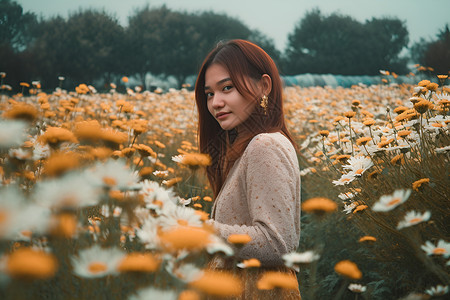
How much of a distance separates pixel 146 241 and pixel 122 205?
0.34 feet

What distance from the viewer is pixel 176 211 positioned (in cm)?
93

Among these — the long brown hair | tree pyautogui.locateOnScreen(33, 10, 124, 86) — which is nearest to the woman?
the long brown hair

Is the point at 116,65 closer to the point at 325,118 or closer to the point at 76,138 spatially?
the point at 325,118

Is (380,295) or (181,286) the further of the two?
(380,295)

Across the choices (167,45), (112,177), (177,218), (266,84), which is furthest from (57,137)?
(167,45)

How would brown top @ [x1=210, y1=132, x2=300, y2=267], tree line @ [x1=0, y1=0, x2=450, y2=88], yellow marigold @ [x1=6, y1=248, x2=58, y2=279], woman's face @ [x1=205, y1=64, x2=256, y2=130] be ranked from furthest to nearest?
tree line @ [x1=0, y1=0, x2=450, y2=88], woman's face @ [x1=205, y1=64, x2=256, y2=130], brown top @ [x1=210, y1=132, x2=300, y2=267], yellow marigold @ [x1=6, y1=248, x2=58, y2=279]

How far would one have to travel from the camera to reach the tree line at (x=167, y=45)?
46.0 feet

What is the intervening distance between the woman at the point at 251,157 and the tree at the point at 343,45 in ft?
101

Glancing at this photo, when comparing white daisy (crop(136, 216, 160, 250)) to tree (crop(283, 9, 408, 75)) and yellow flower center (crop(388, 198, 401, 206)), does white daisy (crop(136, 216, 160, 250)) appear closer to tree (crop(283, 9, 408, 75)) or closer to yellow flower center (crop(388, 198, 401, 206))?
yellow flower center (crop(388, 198, 401, 206))

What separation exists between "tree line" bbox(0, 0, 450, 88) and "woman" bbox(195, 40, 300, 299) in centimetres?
855

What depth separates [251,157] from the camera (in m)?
1.39

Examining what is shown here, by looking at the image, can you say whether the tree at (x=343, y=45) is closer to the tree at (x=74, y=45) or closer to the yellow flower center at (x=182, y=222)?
the tree at (x=74, y=45)

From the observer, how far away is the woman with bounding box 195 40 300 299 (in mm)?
1280

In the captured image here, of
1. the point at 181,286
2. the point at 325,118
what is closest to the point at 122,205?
the point at 181,286
